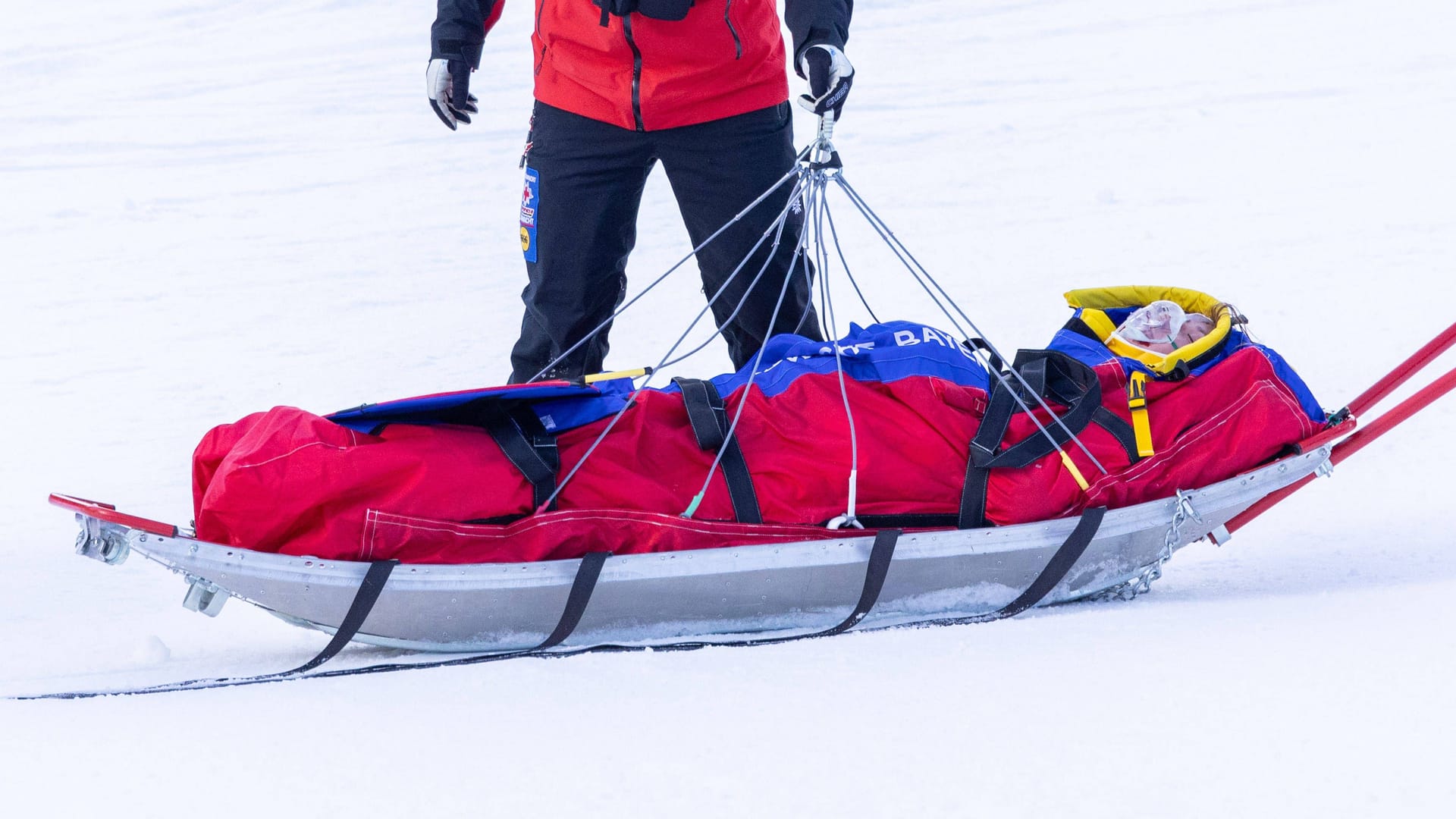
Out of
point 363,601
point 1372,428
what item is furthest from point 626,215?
point 1372,428

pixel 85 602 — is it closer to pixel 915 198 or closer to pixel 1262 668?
pixel 1262 668

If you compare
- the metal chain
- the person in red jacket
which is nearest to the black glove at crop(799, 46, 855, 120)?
the person in red jacket

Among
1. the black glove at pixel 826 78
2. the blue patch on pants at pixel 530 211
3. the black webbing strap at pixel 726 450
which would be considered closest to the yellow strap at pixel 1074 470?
the black webbing strap at pixel 726 450

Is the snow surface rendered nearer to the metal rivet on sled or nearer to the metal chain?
the metal chain

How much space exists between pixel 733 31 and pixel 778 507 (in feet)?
3.46

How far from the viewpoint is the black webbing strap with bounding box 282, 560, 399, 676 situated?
200cm

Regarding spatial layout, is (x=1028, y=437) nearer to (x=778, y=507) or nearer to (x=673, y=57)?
(x=778, y=507)

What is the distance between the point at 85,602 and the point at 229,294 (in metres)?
2.32

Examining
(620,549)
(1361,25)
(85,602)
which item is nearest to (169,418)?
(85,602)

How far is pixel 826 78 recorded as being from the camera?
248cm

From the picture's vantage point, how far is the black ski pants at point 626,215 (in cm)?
271

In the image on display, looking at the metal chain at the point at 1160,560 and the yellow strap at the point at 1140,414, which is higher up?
the yellow strap at the point at 1140,414

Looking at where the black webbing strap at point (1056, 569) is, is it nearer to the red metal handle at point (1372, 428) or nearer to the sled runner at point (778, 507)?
the sled runner at point (778, 507)

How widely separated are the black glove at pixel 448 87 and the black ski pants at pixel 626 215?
175 mm
